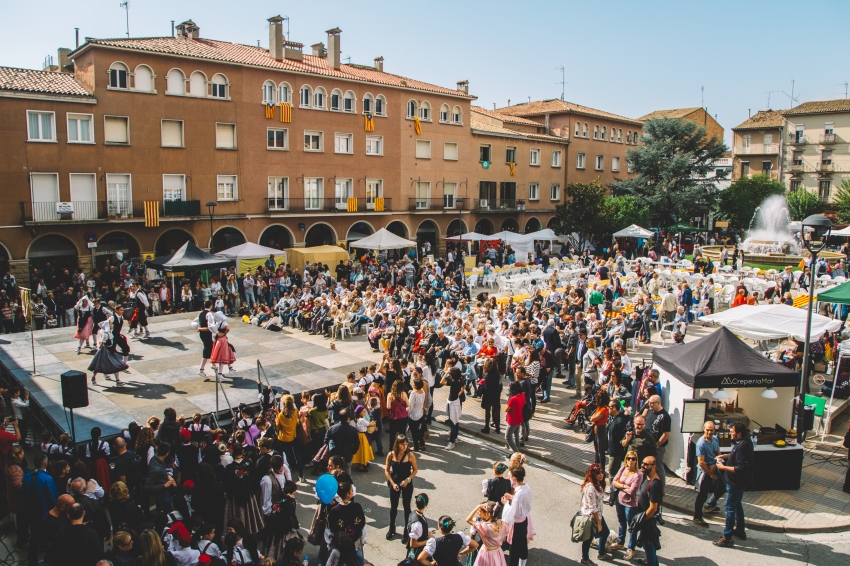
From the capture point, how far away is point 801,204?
54719 mm

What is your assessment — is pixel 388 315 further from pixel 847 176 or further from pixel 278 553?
pixel 847 176

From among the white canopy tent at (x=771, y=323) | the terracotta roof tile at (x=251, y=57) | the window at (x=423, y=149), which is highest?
the terracotta roof tile at (x=251, y=57)

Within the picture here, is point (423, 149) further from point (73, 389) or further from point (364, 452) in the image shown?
point (73, 389)

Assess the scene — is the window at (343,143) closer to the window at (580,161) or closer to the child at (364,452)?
the window at (580,161)

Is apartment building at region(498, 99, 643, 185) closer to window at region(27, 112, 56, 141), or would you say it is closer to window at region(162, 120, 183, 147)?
window at region(162, 120, 183, 147)

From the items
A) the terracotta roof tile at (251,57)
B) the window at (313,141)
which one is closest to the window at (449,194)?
the terracotta roof tile at (251,57)

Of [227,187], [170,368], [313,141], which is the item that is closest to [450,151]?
[313,141]

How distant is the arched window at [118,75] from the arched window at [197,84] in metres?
3.11

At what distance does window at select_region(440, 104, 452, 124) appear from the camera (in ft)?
145

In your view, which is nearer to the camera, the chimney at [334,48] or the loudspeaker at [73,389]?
the loudspeaker at [73,389]

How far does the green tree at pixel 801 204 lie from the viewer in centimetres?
5466

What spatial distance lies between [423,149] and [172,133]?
17.1 meters

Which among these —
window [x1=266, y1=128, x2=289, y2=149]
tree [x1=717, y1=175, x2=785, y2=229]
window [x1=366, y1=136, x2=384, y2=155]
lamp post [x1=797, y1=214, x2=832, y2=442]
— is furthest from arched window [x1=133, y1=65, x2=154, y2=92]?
tree [x1=717, y1=175, x2=785, y2=229]

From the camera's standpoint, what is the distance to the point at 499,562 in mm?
7031
